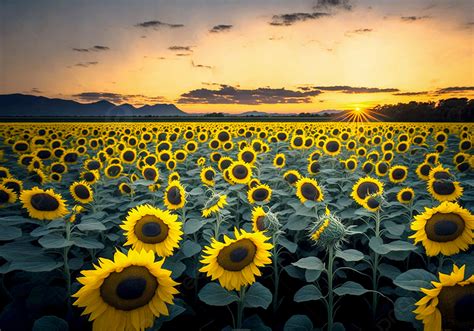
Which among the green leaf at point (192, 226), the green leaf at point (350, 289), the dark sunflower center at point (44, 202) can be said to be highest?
the dark sunflower center at point (44, 202)

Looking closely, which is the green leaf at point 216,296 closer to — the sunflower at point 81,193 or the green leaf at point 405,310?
the green leaf at point 405,310

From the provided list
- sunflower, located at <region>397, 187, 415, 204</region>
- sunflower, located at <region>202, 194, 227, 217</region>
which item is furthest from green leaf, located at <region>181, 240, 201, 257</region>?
sunflower, located at <region>397, 187, 415, 204</region>

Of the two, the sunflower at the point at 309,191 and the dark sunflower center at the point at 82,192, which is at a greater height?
the sunflower at the point at 309,191

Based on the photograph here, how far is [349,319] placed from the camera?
3.62 metres

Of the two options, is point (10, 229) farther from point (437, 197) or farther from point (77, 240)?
point (437, 197)

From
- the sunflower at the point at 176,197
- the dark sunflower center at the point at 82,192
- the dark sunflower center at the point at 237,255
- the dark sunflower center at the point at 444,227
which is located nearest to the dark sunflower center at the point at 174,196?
the sunflower at the point at 176,197

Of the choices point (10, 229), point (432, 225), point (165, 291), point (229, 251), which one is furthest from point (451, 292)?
point (10, 229)

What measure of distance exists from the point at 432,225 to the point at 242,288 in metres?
1.95

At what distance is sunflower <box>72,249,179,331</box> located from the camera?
70.7 inches

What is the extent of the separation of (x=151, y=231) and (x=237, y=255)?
98cm

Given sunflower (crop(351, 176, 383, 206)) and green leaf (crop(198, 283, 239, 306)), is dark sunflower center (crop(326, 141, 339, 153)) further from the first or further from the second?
green leaf (crop(198, 283, 239, 306))

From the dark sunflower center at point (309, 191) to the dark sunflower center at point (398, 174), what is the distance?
2552 millimetres

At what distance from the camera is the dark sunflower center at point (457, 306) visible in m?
1.68

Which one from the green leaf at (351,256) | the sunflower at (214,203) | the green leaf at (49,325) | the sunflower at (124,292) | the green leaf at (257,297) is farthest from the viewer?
the sunflower at (214,203)
